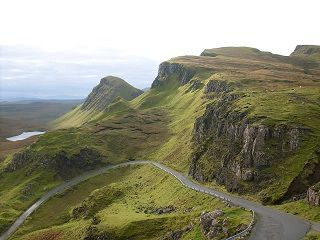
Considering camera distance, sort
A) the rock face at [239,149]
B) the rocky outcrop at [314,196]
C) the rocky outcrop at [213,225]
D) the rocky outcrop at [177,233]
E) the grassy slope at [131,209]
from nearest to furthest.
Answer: the rocky outcrop at [213,225]
the rocky outcrop at [314,196]
the rocky outcrop at [177,233]
the grassy slope at [131,209]
the rock face at [239,149]

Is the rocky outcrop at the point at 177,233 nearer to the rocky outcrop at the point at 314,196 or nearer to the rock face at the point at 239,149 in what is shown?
the rocky outcrop at the point at 314,196

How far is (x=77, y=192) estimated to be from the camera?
159625 millimetres

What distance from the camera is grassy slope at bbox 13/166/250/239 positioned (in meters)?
86.9

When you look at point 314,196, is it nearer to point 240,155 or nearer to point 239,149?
point 240,155

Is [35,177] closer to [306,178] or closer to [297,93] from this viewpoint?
[297,93]

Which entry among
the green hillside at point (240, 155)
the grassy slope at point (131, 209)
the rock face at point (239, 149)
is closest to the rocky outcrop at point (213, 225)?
the grassy slope at point (131, 209)

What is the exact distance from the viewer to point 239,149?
10944 centimetres

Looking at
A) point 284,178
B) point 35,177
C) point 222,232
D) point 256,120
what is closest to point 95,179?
point 35,177

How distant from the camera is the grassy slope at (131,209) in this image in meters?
86.9

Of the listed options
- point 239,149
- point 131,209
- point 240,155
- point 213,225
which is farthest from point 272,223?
point 131,209

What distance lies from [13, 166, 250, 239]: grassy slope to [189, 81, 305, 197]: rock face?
843 cm

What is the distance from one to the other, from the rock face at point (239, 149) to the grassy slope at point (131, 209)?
8.43 m

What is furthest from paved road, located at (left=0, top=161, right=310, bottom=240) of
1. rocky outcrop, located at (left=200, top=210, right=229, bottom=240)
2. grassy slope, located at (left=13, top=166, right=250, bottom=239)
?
rocky outcrop, located at (left=200, top=210, right=229, bottom=240)

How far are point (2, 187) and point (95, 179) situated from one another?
37161 millimetres
